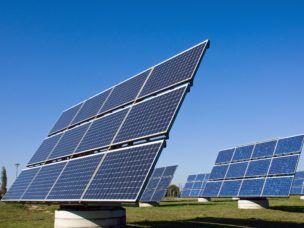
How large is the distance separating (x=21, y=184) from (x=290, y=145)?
75.2ft

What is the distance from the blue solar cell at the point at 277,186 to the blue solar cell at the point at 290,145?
Result: 2910 mm

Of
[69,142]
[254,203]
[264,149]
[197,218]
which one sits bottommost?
[69,142]

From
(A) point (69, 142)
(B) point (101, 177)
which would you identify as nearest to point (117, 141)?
(B) point (101, 177)

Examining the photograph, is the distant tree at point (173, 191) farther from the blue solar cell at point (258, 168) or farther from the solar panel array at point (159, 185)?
the blue solar cell at point (258, 168)

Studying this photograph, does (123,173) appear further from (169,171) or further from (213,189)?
(169,171)

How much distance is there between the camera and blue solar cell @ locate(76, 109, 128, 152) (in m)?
17.0

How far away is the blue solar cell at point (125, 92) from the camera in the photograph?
1899cm

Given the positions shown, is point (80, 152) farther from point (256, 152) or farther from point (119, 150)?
point (256, 152)

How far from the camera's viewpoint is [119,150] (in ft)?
49.6

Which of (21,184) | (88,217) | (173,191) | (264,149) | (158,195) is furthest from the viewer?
(173,191)

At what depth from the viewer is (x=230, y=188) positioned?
3494 cm

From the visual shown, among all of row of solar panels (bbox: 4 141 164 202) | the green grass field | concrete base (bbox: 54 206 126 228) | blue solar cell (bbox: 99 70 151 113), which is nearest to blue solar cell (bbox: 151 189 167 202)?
the green grass field

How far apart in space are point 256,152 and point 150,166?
86.0 ft

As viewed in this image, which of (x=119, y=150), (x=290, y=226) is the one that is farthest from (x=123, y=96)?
(x=290, y=226)
